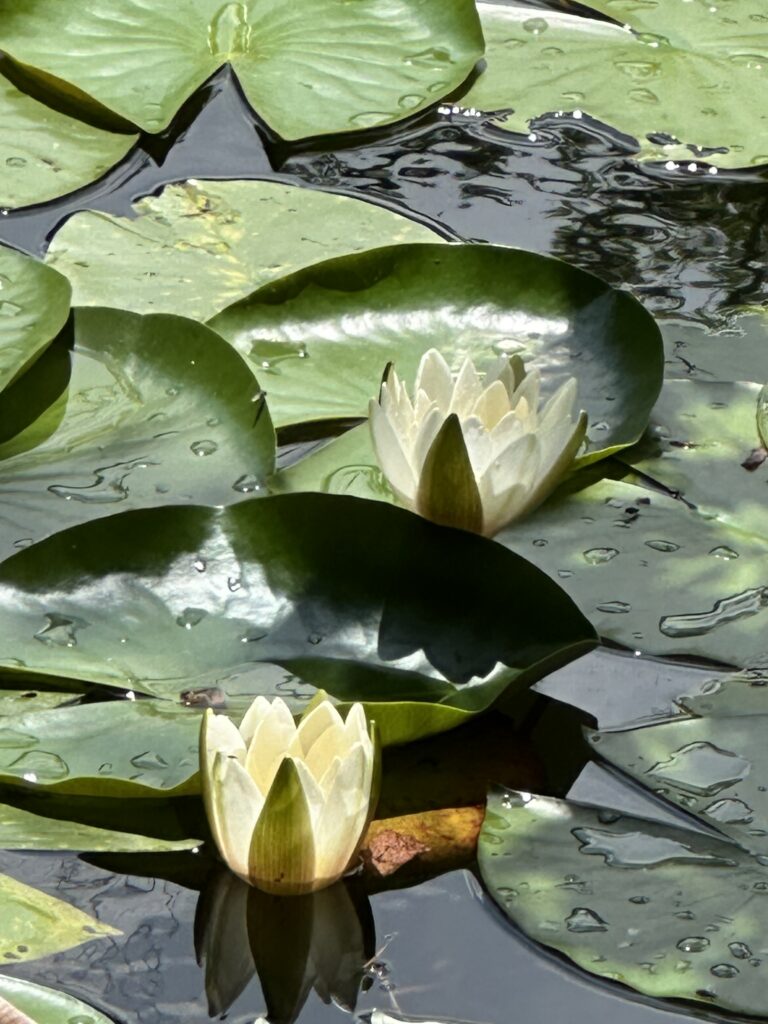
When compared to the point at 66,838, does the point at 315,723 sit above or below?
above

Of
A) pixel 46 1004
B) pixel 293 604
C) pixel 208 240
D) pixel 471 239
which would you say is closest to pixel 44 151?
pixel 208 240

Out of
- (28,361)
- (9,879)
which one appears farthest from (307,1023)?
(28,361)

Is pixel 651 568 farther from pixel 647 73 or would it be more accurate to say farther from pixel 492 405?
pixel 647 73

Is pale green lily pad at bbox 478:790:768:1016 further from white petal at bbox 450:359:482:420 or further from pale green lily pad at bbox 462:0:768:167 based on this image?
pale green lily pad at bbox 462:0:768:167

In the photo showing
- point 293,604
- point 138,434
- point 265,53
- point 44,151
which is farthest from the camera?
point 265,53

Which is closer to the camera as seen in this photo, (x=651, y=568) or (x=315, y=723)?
(x=315, y=723)

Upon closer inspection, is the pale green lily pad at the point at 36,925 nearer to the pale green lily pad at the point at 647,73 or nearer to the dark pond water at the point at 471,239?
the dark pond water at the point at 471,239

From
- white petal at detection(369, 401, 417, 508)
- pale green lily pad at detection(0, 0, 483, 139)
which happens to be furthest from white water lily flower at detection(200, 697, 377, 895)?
pale green lily pad at detection(0, 0, 483, 139)
